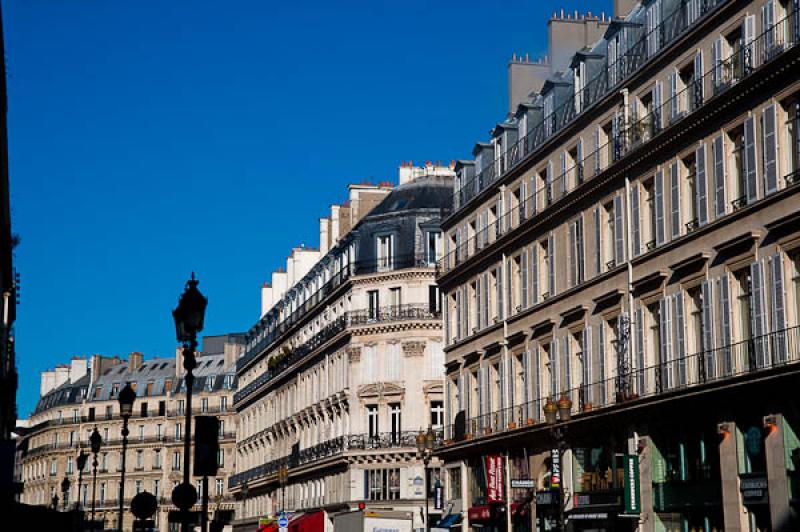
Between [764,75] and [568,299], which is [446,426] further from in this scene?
[764,75]

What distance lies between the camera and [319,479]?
235 feet

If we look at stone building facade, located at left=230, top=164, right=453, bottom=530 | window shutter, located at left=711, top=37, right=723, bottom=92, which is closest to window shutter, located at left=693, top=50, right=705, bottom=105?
window shutter, located at left=711, top=37, right=723, bottom=92

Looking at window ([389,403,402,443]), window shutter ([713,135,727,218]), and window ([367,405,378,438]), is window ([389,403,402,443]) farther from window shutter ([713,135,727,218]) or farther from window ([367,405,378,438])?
window shutter ([713,135,727,218])

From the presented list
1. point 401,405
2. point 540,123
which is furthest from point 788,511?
point 401,405

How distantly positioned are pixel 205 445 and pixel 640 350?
18349 millimetres

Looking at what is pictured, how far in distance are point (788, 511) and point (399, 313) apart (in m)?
38.2

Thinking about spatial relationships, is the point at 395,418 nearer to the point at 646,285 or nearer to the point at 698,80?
the point at 646,285

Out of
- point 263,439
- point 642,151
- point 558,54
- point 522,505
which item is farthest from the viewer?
point 263,439

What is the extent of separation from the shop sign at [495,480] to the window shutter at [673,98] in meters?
14.4

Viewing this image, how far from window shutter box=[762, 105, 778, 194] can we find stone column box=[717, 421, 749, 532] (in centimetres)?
544

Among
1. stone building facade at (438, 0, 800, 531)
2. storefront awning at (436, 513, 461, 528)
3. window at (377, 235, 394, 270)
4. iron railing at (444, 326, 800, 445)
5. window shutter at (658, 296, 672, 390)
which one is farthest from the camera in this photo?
window at (377, 235, 394, 270)

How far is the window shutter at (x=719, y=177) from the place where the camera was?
31.6m

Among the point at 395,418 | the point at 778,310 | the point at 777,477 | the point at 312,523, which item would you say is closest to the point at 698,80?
the point at 778,310

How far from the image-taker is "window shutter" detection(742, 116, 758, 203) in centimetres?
3022
